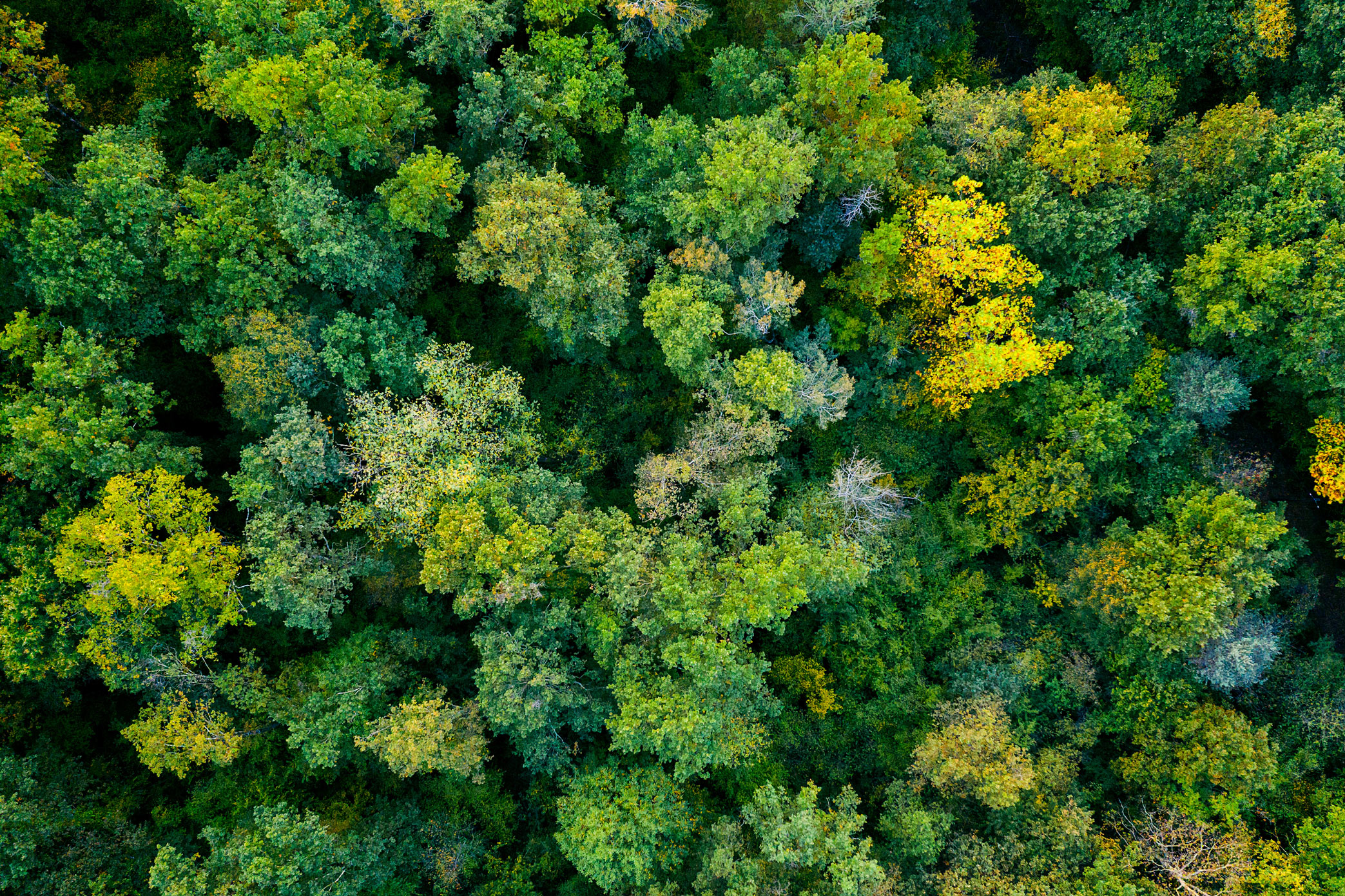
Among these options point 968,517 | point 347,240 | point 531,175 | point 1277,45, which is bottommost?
point 347,240

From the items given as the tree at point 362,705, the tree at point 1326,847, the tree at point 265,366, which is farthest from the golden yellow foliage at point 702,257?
the tree at point 1326,847

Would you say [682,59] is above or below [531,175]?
above

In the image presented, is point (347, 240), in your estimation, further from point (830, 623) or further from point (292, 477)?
point (830, 623)

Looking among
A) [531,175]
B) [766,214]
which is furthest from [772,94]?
[531,175]

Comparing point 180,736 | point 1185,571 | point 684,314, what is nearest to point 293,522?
point 180,736

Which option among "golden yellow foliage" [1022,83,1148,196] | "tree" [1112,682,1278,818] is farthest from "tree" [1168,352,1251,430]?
"tree" [1112,682,1278,818]
